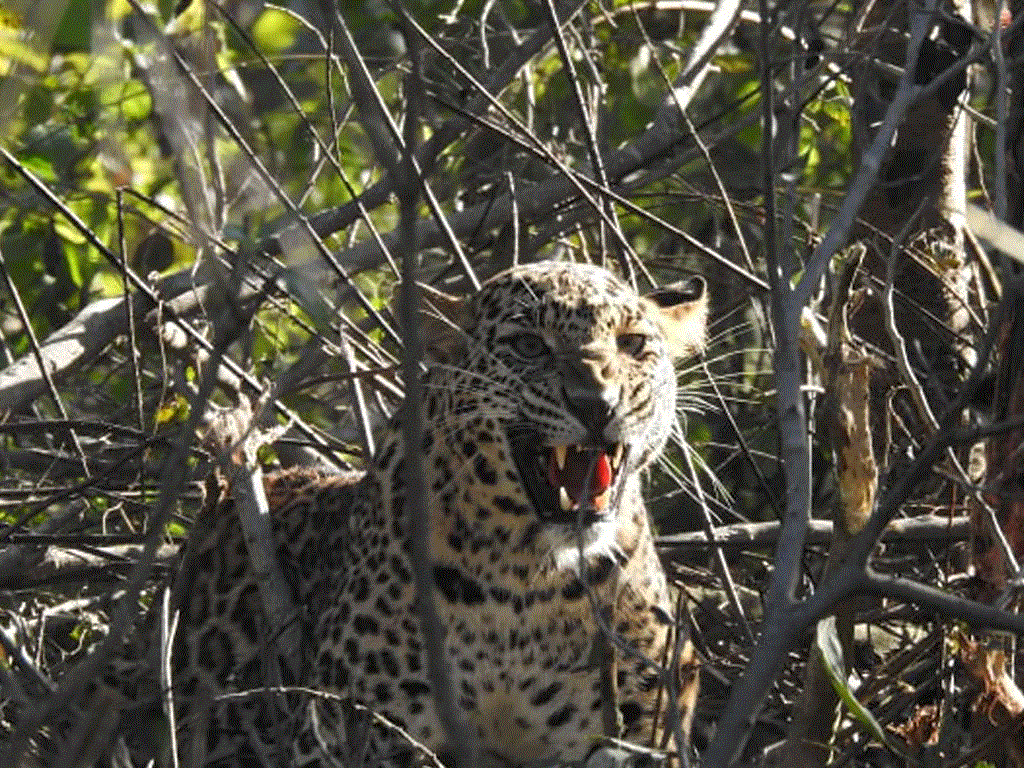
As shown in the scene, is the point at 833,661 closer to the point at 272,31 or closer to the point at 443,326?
the point at 443,326

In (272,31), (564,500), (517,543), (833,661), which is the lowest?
(517,543)

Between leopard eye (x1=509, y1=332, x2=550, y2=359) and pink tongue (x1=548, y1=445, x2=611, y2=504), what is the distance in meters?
0.31

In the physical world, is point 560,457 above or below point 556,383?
below

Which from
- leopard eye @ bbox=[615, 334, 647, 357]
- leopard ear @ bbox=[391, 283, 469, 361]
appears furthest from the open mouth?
leopard ear @ bbox=[391, 283, 469, 361]

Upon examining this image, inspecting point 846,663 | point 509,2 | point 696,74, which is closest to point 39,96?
point 509,2

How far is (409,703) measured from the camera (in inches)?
228

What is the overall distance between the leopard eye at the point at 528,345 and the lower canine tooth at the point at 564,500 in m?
0.39

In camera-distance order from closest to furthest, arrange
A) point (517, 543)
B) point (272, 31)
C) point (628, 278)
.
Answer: point (517, 543) < point (272, 31) < point (628, 278)

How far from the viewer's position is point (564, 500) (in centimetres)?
577

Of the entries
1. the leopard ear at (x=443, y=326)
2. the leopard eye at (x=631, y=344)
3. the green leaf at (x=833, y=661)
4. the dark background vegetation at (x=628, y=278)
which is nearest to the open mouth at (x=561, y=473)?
the dark background vegetation at (x=628, y=278)

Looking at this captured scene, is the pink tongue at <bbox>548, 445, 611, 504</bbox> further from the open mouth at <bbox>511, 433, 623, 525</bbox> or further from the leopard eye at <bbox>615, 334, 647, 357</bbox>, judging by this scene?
the leopard eye at <bbox>615, 334, 647, 357</bbox>

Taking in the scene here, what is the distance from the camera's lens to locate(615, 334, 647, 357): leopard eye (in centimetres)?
594

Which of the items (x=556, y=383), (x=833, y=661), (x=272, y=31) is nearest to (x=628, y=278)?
(x=556, y=383)

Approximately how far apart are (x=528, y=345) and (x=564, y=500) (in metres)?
0.45
